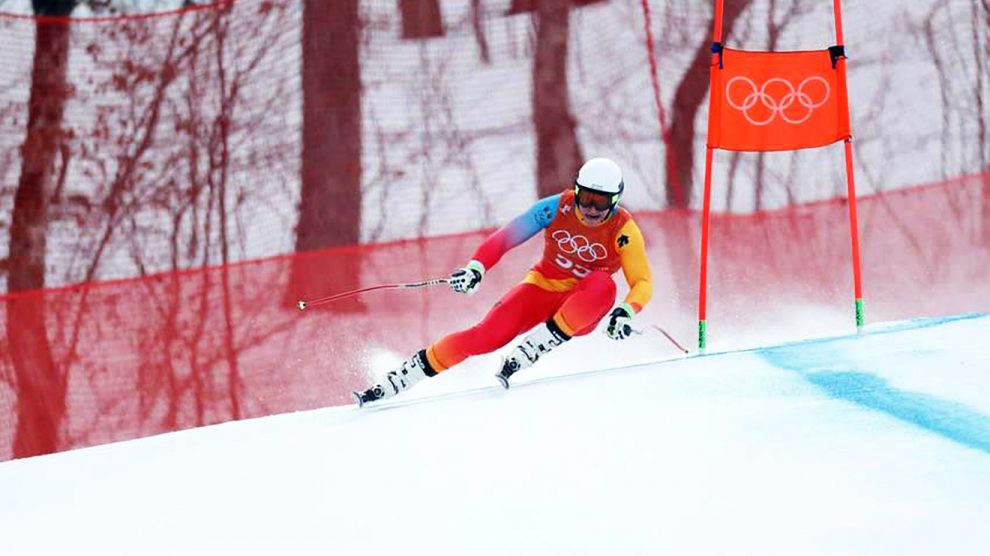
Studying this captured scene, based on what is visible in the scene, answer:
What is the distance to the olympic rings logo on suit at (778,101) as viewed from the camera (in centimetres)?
481

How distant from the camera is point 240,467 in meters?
3.26

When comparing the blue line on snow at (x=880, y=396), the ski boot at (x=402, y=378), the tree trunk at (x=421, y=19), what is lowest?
the ski boot at (x=402, y=378)

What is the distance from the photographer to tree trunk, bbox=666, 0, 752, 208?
596 centimetres

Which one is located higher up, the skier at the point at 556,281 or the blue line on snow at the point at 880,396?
the skier at the point at 556,281

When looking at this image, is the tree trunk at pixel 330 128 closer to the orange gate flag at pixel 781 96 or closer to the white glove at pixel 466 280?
the white glove at pixel 466 280

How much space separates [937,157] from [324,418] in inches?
155

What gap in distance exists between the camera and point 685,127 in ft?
20.0

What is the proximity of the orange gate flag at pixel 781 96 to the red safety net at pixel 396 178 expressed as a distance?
1.14 m

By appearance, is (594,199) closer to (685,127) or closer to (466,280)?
(466,280)

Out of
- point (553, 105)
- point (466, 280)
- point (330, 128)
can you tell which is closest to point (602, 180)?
point (466, 280)

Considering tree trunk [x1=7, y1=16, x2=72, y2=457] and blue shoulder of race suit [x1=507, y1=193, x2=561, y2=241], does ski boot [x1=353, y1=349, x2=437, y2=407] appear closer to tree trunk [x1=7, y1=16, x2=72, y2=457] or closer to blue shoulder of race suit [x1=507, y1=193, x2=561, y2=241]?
blue shoulder of race suit [x1=507, y1=193, x2=561, y2=241]

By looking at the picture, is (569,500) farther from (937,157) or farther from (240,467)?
(937,157)

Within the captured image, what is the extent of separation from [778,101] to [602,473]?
2.70 meters

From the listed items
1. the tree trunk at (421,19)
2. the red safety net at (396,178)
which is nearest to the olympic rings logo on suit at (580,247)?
the red safety net at (396,178)
